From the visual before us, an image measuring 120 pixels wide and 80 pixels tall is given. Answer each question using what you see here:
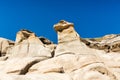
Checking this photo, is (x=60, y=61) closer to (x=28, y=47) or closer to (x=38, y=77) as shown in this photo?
(x=38, y=77)

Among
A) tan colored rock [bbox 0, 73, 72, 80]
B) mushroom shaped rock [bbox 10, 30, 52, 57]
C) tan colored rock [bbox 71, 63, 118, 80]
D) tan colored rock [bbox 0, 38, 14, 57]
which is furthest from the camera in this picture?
tan colored rock [bbox 0, 38, 14, 57]

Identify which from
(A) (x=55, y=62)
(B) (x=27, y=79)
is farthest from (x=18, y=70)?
(B) (x=27, y=79)

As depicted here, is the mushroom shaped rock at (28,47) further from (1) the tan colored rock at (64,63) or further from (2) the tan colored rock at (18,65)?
(1) the tan colored rock at (64,63)

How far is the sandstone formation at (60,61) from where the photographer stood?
2173 cm

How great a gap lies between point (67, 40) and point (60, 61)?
3537 millimetres

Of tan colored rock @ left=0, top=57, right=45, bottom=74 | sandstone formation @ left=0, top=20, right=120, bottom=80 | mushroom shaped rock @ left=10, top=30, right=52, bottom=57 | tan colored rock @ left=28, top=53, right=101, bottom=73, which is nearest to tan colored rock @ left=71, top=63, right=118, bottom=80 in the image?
sandstone formation @ left=0, top=20, right=120, bottom=80

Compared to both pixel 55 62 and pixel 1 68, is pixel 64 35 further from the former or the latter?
pixel 1 68

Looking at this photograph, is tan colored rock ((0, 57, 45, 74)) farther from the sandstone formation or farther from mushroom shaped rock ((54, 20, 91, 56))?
mushroom shaped rock ((54, 20, 91, 56))

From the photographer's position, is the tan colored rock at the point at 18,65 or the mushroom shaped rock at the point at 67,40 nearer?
the tan colored rock at the point at 18,65

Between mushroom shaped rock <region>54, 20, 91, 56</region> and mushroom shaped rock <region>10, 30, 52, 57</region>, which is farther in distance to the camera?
mushroom shaped rock <region>10, 30, 52, 57</region>

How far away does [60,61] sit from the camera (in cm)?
2498

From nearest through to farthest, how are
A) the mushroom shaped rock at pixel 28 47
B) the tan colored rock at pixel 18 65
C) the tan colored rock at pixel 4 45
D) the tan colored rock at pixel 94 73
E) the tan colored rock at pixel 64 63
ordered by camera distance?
the tan colored rock at pixel 94 73 < the tan colored rock at pixel 64 63 < the tan colored rock at pixel 18 65 < the mushroom shaped rock at pixel 28 47 < the tan colored rock at pixel 4 45

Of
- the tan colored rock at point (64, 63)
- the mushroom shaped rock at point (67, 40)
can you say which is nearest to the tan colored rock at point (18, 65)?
the tan colored rock at point (64, 63)

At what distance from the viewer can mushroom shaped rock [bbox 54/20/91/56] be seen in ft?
86.7
